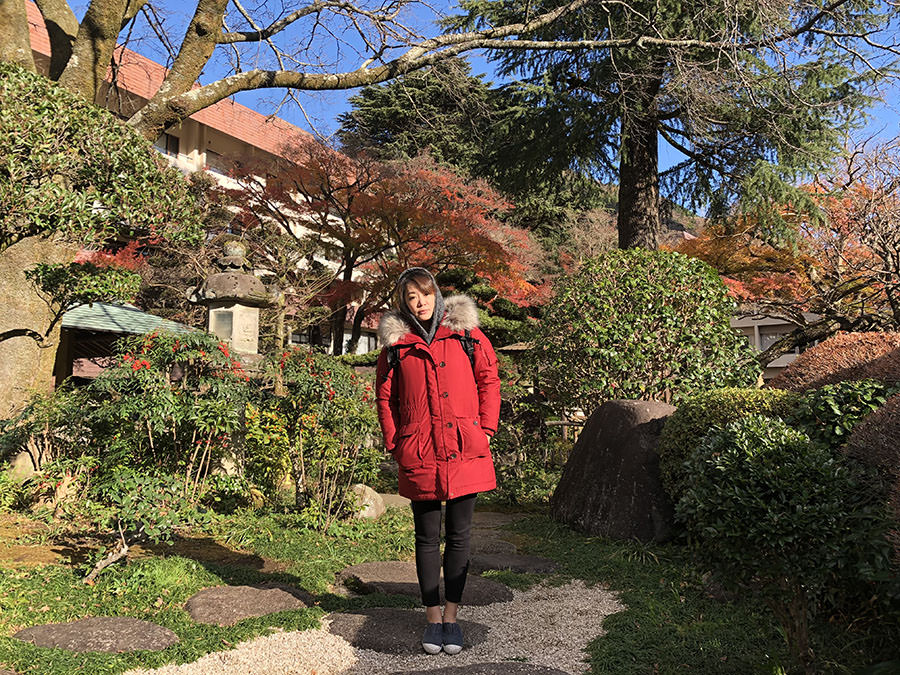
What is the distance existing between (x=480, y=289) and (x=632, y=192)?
573 centimetres

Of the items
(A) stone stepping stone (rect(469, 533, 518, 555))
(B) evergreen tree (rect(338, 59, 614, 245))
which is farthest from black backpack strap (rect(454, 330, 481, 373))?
(B) evergreen tree (rect(338, 59, 614, 245))

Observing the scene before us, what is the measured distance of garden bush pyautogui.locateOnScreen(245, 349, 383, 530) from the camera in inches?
225

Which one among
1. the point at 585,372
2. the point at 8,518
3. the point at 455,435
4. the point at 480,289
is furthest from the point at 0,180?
the point at 480,289

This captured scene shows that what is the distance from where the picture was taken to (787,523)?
2.39 m

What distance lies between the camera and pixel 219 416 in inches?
178

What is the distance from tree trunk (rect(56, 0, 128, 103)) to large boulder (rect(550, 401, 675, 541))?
19.5 ft

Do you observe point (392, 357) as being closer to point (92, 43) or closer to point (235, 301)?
point (235, 301)

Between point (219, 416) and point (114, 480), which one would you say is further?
point (219, 416)

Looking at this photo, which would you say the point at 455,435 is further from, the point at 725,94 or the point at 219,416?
the point at 725,94

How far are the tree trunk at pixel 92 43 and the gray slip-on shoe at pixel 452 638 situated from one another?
6.21m

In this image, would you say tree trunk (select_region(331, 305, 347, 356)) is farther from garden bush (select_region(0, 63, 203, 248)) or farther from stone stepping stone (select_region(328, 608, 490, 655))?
stone stepping stone (select_region(328, 608, 490, 655))

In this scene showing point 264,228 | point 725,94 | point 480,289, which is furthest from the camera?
point 480,289

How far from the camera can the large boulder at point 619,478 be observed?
Result: 527cm

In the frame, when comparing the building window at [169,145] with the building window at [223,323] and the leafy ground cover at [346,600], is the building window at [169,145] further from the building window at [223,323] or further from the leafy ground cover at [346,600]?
the leafy ground cover at [346,600]
